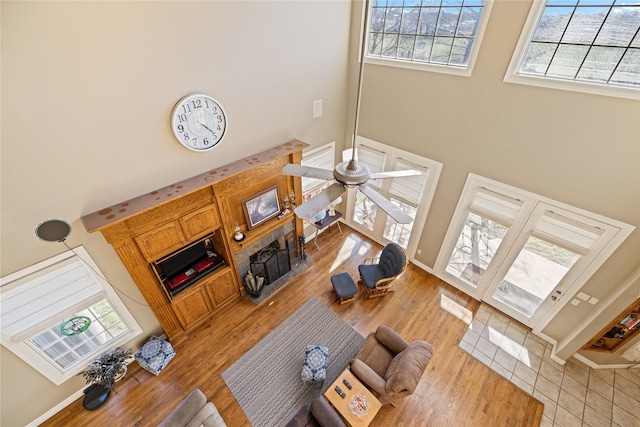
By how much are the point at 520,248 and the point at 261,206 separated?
4.38m

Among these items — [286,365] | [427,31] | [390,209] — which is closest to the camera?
[390,209]

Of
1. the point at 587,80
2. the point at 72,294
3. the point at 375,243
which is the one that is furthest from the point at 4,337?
the point at 587,80

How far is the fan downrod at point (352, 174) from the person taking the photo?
2164mm

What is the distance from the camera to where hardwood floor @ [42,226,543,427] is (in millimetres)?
3686

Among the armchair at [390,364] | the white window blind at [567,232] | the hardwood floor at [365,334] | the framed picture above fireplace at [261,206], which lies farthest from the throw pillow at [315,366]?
the white window blind at [567,232]

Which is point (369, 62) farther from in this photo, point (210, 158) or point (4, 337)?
point (4, 337)

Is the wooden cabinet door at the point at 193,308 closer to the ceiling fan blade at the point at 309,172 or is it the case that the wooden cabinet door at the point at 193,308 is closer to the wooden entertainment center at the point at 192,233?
the wooden entertainment center at the point at 192,233

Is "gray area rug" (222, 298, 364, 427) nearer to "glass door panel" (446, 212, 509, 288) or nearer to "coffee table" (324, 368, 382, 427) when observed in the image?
"coffee table" (324, 368, 382, 427)

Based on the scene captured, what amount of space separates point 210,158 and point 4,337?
3.01 meters

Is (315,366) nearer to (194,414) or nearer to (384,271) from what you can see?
(194,414)

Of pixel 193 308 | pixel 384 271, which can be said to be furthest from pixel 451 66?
pixel 193 308

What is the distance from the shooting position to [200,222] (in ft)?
12.7

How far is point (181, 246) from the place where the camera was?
3.83 metres

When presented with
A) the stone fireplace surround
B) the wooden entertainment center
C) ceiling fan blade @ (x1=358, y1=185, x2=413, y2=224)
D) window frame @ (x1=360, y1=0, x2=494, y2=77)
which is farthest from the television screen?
window frame @ (x1=360, y1=0, x2=494, y2=77)
